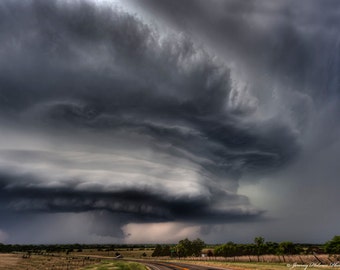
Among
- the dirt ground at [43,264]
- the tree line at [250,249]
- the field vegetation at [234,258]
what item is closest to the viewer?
the field vegetation at [234,258]

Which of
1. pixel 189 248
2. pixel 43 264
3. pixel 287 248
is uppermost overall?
pixel 189 248

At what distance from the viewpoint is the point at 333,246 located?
98.6 m

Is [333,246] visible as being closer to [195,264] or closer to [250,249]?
[250,249]

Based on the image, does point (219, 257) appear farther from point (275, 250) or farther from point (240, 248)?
point (275, 250)

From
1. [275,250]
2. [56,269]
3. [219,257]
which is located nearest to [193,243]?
[219,257]

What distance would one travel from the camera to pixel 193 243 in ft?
544

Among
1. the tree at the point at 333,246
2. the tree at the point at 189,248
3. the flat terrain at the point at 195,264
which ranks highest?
the tree at the point at 189,248

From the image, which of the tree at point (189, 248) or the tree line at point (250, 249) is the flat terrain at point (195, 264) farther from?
the tree at point (189, 248)

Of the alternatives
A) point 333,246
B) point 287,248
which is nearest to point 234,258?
point 287,248

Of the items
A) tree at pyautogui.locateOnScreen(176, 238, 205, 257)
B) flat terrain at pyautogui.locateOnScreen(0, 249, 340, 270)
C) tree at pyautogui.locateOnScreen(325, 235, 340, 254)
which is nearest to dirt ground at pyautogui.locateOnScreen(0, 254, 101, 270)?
flat terrain at pyautogui.locateOnScreen(0, 249, 340, 270)

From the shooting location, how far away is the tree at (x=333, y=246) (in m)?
96.0

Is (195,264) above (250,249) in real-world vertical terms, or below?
below

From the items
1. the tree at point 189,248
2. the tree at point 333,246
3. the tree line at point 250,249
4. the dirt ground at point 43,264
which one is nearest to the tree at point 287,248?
the tree line at point 250,249

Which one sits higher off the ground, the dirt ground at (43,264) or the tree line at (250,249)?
the tree line at (250,249)
